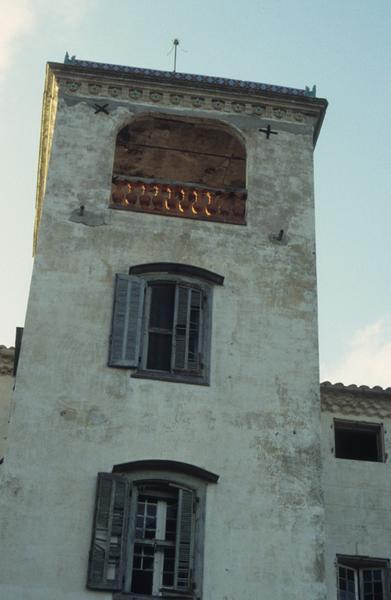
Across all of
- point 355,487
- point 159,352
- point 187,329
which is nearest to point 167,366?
point 159,352

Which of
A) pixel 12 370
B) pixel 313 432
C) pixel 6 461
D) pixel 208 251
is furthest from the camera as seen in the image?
pixel 12 370

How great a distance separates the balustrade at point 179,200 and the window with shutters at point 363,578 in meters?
5.86

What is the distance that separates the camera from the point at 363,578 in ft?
55.7

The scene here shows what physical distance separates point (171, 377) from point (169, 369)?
0.27 metres

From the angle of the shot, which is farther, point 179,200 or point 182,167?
point 182,167

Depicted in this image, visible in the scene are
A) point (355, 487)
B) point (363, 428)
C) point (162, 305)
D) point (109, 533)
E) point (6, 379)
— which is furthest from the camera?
point (363, 428)

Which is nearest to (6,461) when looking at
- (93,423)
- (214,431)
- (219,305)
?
(93,423)

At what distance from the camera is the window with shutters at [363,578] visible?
661 inches

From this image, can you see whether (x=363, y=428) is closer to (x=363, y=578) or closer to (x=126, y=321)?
(x=363, y=578)

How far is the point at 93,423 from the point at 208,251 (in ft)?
12.0

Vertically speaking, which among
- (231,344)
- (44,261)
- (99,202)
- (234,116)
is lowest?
(231,344)

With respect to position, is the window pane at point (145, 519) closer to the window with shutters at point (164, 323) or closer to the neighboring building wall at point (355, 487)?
the window with shutters at point (164, 323)

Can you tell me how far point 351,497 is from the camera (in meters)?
17.4

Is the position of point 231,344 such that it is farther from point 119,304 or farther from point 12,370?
point 12,370
